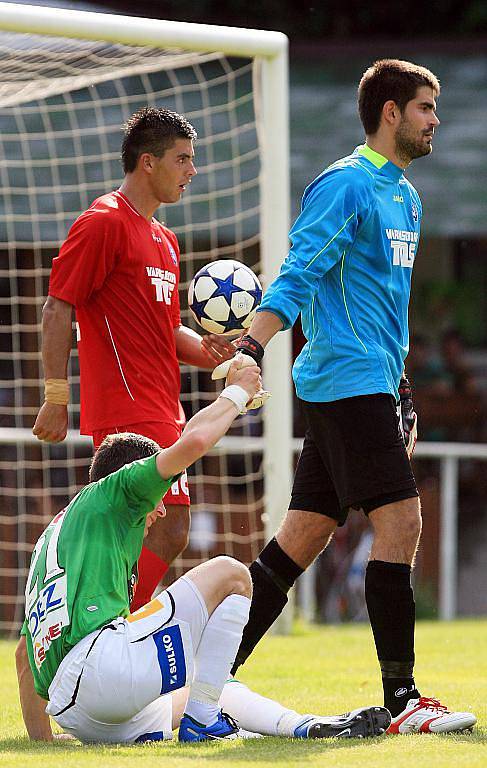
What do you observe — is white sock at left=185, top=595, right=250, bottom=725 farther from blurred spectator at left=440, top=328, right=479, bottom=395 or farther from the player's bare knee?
blurred spectator at left=440, top=328, right=479, bottom=395

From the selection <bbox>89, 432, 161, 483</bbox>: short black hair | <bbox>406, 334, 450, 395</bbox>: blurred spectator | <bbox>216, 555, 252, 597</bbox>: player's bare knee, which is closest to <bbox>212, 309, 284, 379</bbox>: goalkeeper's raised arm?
<bbox>89, 432, 161, 483</bbox>: short black hair

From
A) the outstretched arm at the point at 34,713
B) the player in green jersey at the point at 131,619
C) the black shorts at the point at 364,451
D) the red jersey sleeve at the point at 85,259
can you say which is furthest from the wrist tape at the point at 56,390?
the outstretched arm at the point at 34,713

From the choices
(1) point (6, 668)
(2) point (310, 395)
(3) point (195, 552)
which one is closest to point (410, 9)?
(3) point (195, 552)

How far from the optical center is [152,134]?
19.5 ft

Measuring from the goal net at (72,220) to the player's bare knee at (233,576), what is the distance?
4.78 m

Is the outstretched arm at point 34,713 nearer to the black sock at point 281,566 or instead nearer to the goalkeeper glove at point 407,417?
the black sock at point 281,566

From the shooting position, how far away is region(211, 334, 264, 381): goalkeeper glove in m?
4.75

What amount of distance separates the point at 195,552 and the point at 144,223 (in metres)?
6.42

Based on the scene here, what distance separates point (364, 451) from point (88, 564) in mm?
1099

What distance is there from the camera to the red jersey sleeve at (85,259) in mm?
5688

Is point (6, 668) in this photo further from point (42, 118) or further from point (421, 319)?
point (421, 319)

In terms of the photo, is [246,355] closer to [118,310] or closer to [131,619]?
[131,619]

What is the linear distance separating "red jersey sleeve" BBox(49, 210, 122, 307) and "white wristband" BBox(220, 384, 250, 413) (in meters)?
1.29

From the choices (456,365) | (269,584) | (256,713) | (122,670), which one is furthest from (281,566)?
(456,365)
